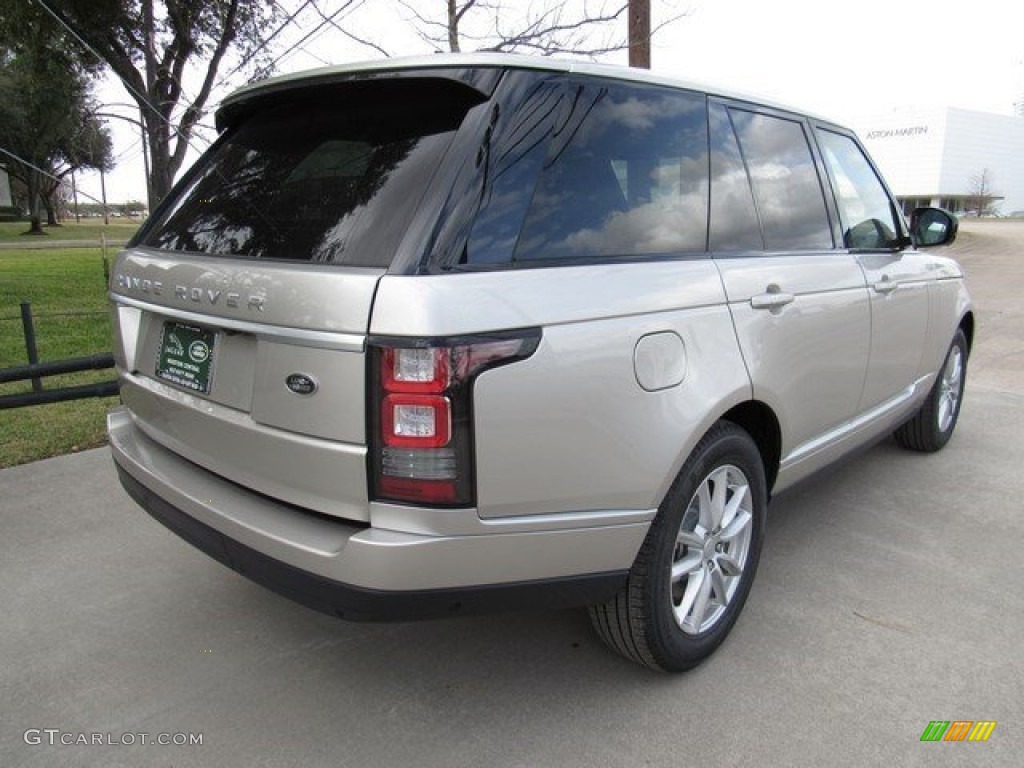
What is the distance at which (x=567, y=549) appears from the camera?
209 cm

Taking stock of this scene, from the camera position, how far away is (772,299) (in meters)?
2.70

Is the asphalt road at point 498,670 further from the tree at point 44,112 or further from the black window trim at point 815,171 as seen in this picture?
the tree at point 44,112

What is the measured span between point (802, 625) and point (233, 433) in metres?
2.15

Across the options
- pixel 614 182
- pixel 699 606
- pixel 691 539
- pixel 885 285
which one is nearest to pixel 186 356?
pixel 614 182

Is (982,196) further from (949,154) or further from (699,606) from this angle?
(699,606)

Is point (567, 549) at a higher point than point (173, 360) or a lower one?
lower

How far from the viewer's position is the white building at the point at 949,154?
9075 cm

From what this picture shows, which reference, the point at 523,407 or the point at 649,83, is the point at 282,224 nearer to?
the point at 523,407

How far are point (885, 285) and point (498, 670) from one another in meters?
2.44

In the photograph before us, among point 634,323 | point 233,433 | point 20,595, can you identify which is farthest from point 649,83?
point 20,595

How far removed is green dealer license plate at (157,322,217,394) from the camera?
7.41ft

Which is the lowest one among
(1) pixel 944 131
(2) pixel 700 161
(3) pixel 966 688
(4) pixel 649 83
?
(3) pixel 966 688

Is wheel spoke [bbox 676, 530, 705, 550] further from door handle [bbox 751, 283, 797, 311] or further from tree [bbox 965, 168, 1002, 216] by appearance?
tree [bbox 965, 168, 1002, 216]

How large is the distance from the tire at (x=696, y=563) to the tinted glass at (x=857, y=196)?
1.43 m
